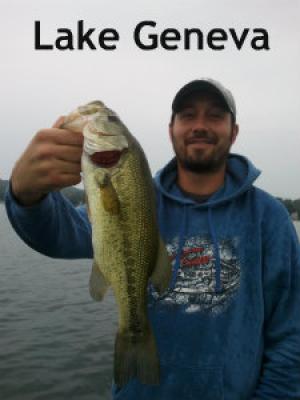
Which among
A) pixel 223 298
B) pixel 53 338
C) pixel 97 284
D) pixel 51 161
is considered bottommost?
pixel 53 338

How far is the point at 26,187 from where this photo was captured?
2.56 meters

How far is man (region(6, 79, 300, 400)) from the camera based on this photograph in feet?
10.6

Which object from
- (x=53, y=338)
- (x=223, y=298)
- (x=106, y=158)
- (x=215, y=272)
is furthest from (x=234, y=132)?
(x=53, y=338)

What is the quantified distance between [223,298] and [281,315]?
48 centimetres

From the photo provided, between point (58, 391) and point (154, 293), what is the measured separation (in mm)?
6928

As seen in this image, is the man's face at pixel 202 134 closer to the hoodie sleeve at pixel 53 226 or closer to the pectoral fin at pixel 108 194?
the hoodie sleeve at pixel 53 226

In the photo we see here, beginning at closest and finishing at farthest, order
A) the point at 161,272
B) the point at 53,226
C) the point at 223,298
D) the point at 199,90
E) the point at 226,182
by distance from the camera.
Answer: the point at 161,272 < the point at 53,226 < the point at 223,298 < the point at 199,90 < the point at 226,182

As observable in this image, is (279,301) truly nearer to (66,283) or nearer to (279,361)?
(279,361)

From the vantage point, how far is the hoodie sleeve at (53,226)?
274 centimetres

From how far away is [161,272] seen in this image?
271 cm

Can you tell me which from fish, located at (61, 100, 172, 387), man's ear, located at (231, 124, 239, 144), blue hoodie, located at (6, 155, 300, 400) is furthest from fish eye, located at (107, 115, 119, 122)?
man's ear, located at (231, 124, 239, 144)

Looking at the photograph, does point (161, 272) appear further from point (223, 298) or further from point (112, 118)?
point (112, 118)

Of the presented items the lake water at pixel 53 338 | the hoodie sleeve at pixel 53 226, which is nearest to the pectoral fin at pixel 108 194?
the hoodie sleeve at pixel 53 226

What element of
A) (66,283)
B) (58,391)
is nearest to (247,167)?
(58,391)
